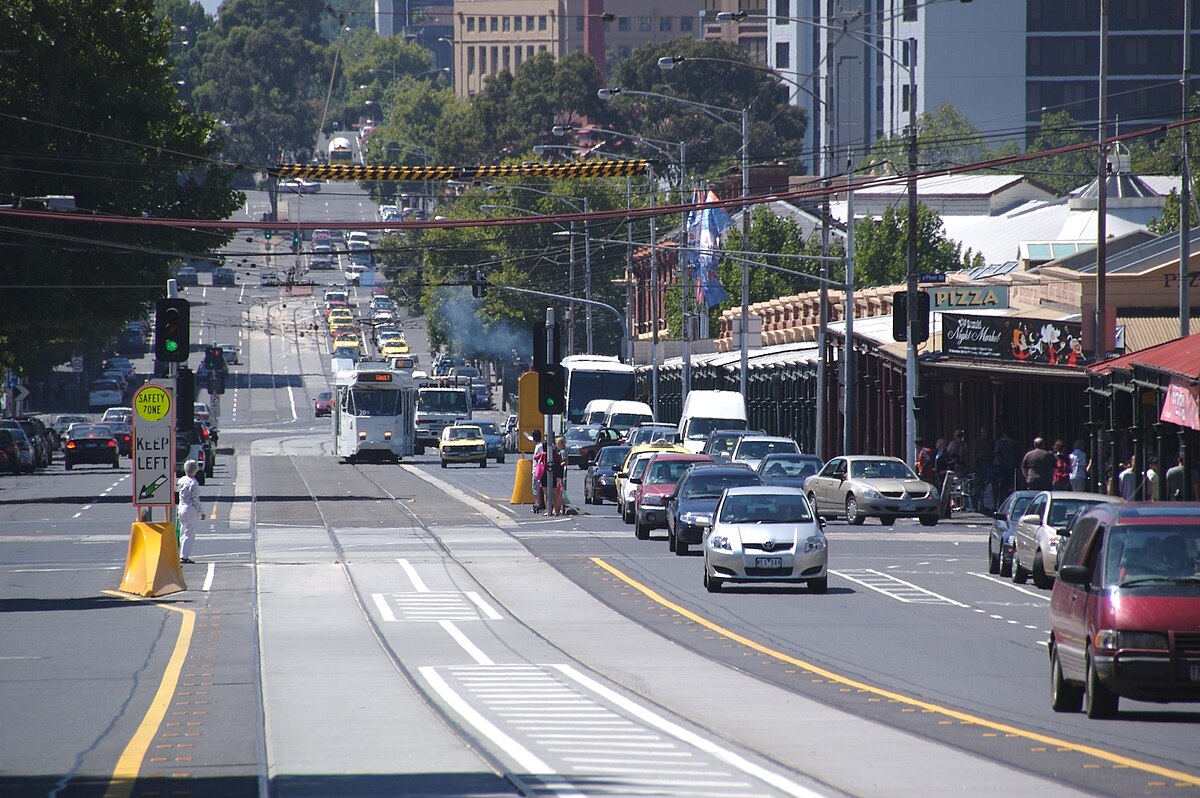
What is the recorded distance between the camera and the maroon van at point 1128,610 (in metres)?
14.2

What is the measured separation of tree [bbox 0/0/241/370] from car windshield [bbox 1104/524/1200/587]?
112 feet

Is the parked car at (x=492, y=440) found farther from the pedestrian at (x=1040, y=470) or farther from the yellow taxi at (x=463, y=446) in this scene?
the pedestrian at (x=1040, y=470)

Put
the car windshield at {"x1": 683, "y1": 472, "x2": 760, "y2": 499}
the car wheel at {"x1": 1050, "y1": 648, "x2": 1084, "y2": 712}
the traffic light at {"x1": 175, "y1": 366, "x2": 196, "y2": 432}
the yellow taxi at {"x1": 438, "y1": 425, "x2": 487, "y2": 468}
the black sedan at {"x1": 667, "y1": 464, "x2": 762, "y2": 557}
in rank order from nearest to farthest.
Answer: the car wheel at {"x1": 1050, "y1": 648, "x2": 1084, "y2": 712} < the traffic light at {"x1": 175, "y1": 366, "x2": 196, "y2": 432} < the black sedan at {"x1": 667, "y1": 464, "x2": 762, "y2": 557} < the car windshield at {"x1": 683, "y1": 472, "x2": 760, "y2": 499} < the yellow taxi at {"x1": 438, "y1": 425, "x2": 487, "y2": 468}

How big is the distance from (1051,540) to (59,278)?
88.5 feet

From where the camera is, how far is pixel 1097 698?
14914mm

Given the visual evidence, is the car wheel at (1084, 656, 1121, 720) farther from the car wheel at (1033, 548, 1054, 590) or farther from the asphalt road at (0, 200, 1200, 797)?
the car wheel at (1033, 548, 1054, 590)

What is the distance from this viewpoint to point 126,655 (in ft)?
66.4

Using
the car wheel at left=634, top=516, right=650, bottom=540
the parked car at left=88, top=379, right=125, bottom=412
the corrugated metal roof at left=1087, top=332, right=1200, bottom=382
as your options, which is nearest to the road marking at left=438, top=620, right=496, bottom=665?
the corrugated metal roof at left=1087, top=332, right=1200, bottom=382

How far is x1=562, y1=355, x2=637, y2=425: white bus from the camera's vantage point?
79.8 metres

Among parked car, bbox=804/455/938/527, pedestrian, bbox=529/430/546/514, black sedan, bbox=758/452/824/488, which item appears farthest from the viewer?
black sedan, bbox=758/452/824/488

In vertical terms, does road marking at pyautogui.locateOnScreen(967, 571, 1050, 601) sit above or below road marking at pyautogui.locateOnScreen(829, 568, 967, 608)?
below

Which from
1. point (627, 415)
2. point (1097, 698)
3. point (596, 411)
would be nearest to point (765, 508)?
point (1097, 698)

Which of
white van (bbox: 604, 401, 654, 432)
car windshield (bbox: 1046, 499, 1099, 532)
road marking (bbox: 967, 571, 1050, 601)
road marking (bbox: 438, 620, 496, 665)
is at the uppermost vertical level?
white van (bbox: 604, 401, 654, 432)

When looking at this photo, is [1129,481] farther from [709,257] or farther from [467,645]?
[709,257]
